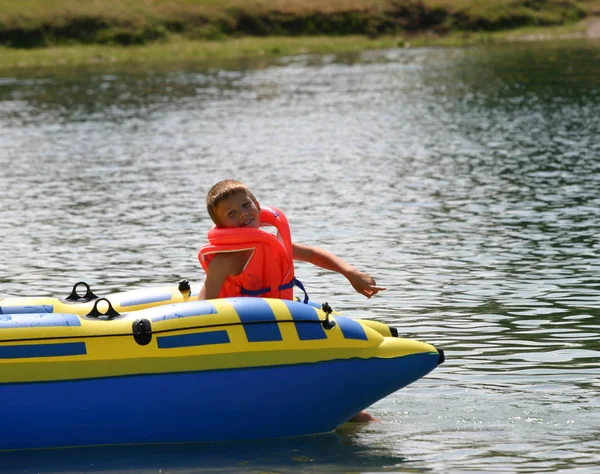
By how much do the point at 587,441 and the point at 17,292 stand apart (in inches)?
265

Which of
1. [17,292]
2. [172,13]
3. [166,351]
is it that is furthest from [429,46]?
[166,351]

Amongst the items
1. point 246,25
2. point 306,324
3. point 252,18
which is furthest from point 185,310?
point 252,18

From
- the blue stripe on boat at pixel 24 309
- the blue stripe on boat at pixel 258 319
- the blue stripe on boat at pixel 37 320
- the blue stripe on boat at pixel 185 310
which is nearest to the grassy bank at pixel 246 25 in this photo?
the blue stripe on boat at pixel 24 309

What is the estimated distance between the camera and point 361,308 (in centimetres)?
1151

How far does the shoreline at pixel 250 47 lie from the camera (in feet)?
204

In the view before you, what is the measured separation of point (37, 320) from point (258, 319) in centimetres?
137

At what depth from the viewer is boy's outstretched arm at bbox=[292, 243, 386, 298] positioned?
7.91 meters

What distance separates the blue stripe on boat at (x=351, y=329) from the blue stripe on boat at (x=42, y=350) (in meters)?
1.64

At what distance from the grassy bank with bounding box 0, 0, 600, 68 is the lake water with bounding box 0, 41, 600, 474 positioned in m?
25.3

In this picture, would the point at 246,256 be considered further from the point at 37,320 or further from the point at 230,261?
the point at 37,320

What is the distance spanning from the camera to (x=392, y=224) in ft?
52.6

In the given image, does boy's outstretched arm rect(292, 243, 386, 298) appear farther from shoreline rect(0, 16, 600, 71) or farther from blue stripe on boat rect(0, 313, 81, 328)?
shoreline rect(0, 16, 600, 71)

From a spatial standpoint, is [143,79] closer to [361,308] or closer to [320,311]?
[361,308]

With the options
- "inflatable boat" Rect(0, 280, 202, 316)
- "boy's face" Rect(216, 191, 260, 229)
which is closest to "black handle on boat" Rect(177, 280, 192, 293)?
"inflatable boat" Rect(0, 280, 202, 316)
